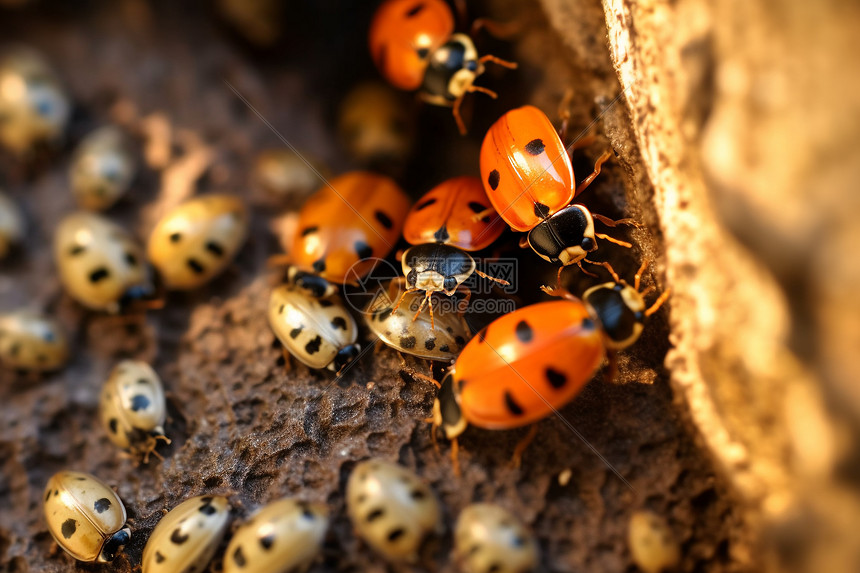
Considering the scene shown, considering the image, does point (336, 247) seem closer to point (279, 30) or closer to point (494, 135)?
point (494, 135)

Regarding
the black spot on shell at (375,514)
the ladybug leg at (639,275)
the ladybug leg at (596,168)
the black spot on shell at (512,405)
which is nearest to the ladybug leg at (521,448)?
the black spot on shell at (512,405)

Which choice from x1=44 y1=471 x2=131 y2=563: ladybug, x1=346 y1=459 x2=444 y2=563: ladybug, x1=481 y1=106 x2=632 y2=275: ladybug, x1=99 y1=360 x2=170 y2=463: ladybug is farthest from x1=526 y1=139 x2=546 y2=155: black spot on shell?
x1=44 y1=471 x2=131 y2=563: ladybug

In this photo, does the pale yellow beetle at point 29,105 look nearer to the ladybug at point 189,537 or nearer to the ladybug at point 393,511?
the ladybug at point 189,537

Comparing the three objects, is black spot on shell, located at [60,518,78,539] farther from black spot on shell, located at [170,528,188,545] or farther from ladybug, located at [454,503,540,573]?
ladybug, located at [454,503,540,573]

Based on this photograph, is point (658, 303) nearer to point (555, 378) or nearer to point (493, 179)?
point (555, 378)

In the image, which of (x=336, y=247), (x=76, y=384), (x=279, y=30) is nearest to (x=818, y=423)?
(x=336, y=247)

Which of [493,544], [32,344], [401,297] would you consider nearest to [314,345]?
[401,297]
